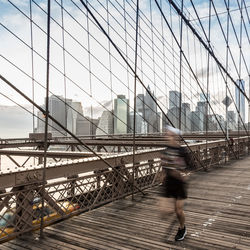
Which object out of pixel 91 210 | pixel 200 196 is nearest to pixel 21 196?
pixel 91 210

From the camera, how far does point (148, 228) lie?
4.17 meters

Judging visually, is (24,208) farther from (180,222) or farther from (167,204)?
(180,222)

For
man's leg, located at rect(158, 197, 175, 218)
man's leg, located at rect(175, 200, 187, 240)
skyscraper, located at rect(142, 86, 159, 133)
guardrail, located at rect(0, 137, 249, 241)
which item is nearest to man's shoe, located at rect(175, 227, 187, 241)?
man's leg, located at rect(175, 200, 187, 240)

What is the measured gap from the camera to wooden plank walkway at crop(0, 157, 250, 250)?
3.58 metres

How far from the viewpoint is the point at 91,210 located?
196 inches

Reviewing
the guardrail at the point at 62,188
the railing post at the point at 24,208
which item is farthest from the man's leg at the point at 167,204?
the railing post at the point at 24,208

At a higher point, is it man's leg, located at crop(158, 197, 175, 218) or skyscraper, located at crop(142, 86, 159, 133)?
skyscraper, located at crop(142, 86, 159, 133)

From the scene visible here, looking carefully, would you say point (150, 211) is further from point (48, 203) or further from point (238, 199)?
point (238, 199)

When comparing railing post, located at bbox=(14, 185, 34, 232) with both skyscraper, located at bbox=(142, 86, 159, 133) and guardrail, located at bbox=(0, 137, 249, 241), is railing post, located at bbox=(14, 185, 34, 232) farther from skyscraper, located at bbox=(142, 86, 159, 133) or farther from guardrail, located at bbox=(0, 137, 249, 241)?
skyscraper, located at bbox=(142, 86, 159, 133)

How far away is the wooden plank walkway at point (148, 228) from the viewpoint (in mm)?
3584

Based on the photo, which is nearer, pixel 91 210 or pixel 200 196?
pixel 91 210

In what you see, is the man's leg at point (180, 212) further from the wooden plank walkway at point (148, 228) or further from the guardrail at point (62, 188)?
the guardrail at point (62, 188)

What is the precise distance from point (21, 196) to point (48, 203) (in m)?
0.59

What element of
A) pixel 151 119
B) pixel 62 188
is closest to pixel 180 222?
pixel 62 188
